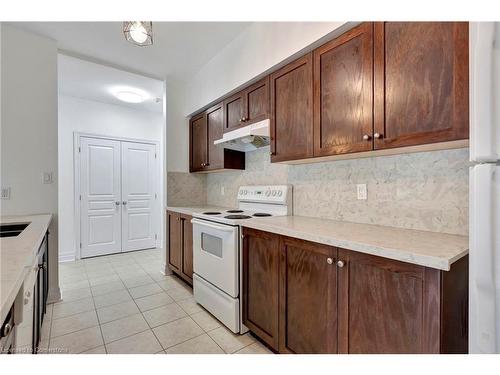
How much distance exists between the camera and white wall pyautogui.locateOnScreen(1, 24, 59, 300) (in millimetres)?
2305

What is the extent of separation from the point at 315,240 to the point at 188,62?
265cm

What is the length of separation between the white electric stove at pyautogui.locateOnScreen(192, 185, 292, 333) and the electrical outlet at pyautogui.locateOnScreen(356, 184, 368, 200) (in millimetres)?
642

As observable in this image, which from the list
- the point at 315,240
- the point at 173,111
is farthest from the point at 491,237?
the point at 173,111

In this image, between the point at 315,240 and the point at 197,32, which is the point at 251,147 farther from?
the point at 315,240

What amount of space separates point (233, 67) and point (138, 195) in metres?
3.13

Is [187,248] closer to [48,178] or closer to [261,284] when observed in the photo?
[261,284]

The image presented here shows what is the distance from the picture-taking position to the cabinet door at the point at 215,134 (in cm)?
283

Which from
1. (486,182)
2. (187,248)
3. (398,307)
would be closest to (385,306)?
(398,307)

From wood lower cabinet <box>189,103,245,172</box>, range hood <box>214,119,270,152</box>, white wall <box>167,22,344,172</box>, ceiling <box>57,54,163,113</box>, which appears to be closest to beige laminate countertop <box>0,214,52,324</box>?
range hood <box>214,119,270,152</box>

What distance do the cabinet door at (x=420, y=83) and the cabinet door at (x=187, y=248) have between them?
203cm

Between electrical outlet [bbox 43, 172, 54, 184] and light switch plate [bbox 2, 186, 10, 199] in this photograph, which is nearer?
light switch plate [bbox 2, 186, 10, 199]

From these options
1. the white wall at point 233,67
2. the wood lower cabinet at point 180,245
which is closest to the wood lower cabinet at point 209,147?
the white wall at point 233,67

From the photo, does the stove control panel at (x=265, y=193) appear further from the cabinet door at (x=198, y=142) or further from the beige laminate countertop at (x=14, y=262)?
the beige laminate countertop at (x=14, y=262)

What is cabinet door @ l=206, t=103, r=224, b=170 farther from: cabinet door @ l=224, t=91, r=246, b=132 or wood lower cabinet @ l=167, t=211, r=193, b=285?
wood lower cabinet @ l=167, t=211, r=193, b=285
